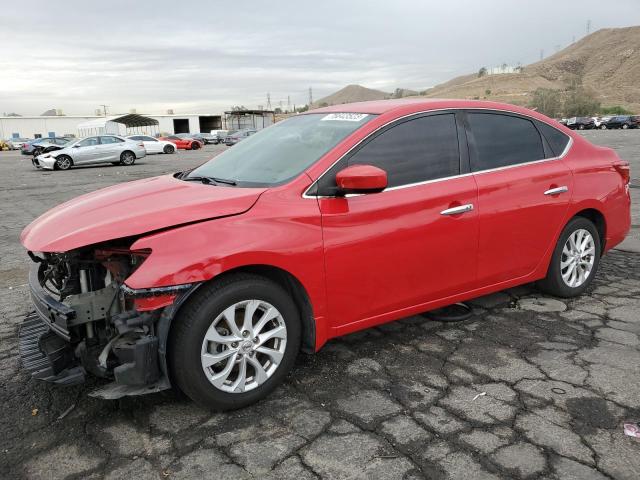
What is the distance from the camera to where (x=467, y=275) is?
3.82m

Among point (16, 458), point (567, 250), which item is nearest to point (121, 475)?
point (16, 458)

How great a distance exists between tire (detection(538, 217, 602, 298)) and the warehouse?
5844 centimetres

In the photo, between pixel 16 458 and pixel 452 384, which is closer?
pixel 16 458

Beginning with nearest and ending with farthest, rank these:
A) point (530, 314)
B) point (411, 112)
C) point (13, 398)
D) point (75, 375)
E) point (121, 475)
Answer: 1. point (121, 475)
2. point (75, 375)
3. point (13, 398)
4. point (411, 112)
5. point (530, 314)

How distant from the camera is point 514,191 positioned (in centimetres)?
397

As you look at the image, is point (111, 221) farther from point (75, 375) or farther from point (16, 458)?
point (16, 458)

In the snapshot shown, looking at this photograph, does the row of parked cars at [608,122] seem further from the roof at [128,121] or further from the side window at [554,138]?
the side window at [554,138]

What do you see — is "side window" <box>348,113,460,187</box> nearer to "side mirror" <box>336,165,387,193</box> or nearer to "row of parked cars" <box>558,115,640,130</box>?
"side mirror" <box>336,165,387,193</box>

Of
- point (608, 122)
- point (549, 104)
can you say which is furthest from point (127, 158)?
point (549, 104)

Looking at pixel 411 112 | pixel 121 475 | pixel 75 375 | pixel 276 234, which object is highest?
pixel 411 112

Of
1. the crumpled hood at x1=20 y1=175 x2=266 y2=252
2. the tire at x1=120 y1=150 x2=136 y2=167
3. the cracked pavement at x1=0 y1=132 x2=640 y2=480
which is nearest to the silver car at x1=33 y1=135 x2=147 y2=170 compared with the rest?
the tire at x1=120 y1=150 x2=136 y2=167

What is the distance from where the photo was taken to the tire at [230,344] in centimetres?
278

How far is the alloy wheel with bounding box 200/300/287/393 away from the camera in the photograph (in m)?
2.88

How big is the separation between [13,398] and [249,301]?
156cm
